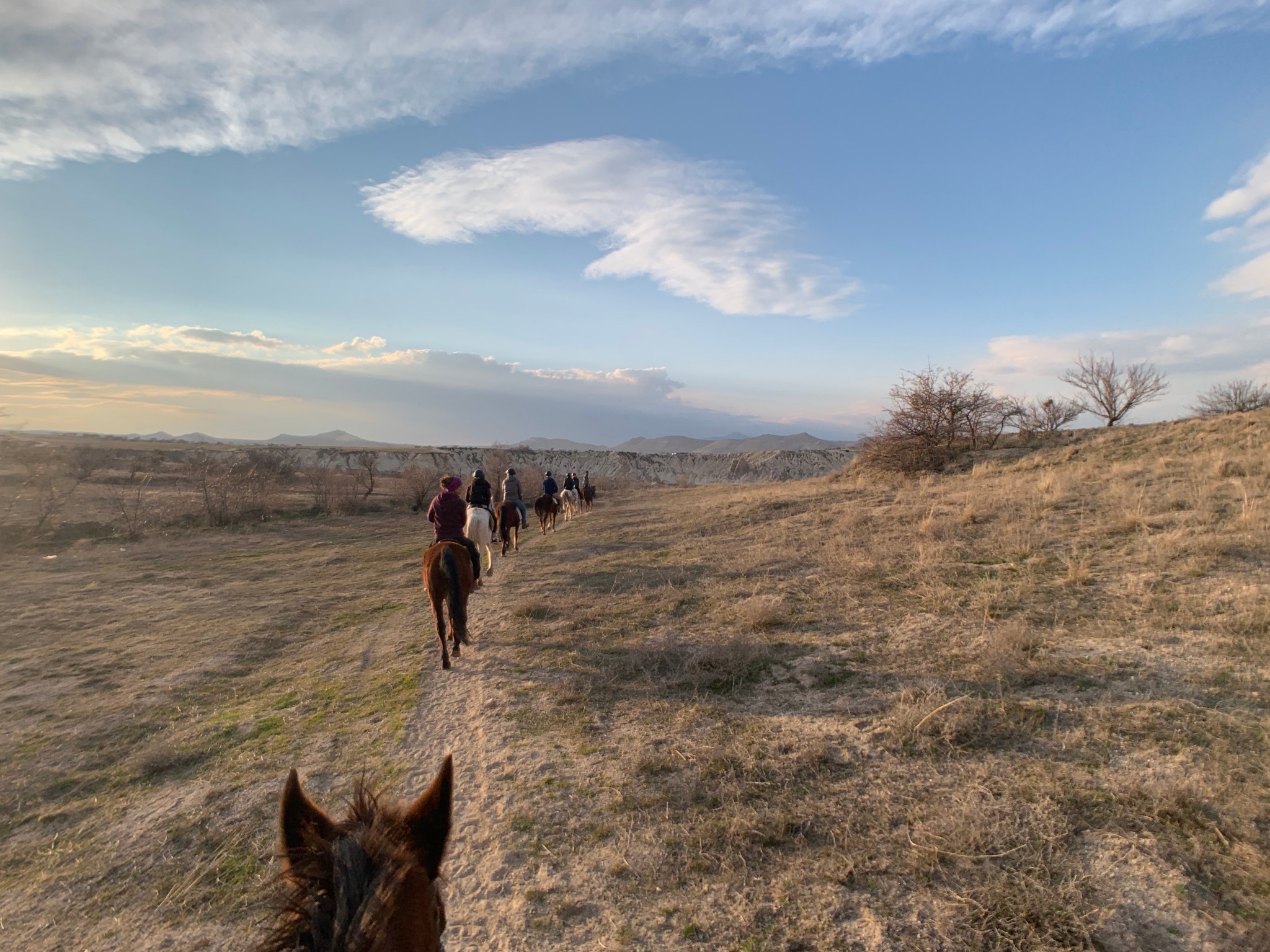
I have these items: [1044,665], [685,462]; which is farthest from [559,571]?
[685,462]

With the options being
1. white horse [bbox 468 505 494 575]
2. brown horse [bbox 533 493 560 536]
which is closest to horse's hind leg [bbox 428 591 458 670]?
white horse [bbox 468 505 494 575]

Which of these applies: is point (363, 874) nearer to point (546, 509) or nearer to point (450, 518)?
point (450, 518)

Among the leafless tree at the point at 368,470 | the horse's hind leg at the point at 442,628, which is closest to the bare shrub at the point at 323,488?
the leafless tree at the point at 368,470

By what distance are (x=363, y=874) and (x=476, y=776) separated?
339 cm

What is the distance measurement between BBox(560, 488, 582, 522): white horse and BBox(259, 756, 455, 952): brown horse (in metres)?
20.8

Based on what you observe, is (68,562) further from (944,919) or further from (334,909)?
(944,919)

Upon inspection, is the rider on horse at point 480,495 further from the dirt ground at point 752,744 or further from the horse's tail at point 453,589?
the horse's tail at point 453,589

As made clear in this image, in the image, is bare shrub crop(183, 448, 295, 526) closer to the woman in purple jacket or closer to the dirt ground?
the dirt ground

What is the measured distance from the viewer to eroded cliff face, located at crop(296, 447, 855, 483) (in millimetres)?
75438

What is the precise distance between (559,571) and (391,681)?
5146mm

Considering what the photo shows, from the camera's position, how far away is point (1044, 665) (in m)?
4.51

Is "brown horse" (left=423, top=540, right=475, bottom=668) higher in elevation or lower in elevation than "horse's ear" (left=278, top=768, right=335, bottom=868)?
lower

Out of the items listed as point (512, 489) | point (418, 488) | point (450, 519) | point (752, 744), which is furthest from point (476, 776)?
point (418, 488)

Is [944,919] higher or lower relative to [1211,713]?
lower
